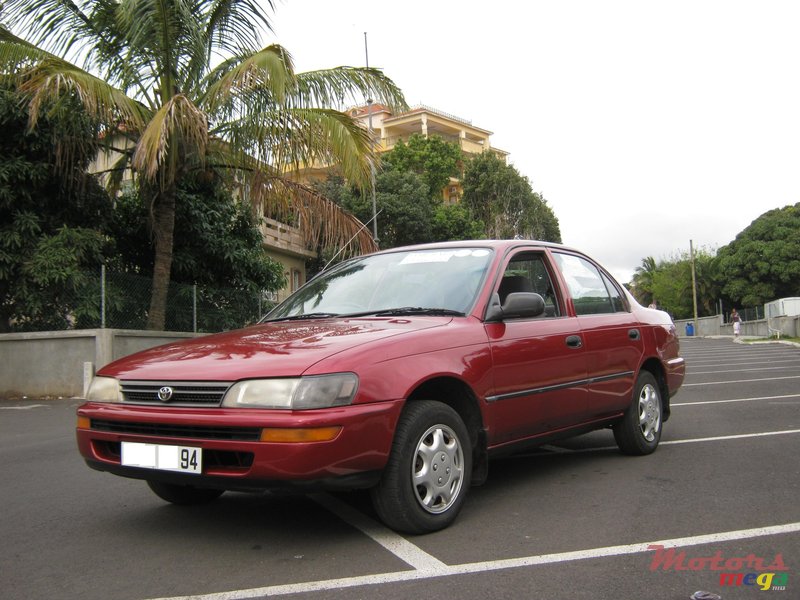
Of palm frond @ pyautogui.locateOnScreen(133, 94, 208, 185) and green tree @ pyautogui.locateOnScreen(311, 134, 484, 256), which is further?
green tree @ pyautogui.locateOnScreen(311, 134, 484, 256)

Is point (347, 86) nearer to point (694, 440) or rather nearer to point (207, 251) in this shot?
point (207, 251)

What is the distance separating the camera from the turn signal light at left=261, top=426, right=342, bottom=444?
3.29m

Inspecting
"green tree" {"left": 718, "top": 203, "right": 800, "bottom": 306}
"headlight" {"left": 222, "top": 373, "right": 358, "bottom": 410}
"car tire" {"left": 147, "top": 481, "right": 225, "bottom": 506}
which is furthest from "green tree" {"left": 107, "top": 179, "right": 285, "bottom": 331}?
"green tree" {"left": 718, "top": 203, "right": 800, "bottom": 306}

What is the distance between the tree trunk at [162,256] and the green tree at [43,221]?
1.03 meters

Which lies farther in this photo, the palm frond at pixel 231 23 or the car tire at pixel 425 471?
the palm frond at pixel 231 23

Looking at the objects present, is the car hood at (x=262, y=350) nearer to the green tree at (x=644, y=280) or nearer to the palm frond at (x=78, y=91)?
the palm frond at (x=78, y=91)

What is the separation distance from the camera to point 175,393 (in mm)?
3617

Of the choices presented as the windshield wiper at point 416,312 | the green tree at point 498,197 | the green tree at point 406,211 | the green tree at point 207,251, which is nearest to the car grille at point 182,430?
the windshield wiper at point 416,312

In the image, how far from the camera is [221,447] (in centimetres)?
339

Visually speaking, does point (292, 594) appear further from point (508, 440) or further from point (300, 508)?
point (508, 440)

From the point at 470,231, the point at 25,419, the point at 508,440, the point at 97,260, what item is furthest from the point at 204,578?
the point at 470,231

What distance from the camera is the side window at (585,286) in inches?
213

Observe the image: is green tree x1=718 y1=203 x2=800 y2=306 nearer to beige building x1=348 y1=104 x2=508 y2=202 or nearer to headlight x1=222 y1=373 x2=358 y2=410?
beige building x1=348 y1=104 x2=508 y2=202

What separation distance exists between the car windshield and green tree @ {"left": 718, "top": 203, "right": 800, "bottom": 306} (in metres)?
52.0
